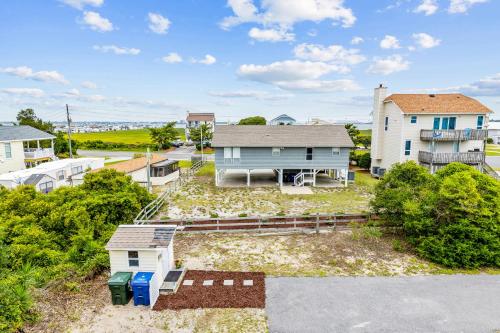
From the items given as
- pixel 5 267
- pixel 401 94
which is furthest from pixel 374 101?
pixel 5 267

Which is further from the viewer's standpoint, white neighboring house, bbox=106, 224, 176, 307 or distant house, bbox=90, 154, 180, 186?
distant house, bbox=90, 154, 180, 186

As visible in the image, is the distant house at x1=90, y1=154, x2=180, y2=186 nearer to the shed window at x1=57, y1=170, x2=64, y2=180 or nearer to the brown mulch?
the shed window at x1=57, y1=170, x2=64, y2=180

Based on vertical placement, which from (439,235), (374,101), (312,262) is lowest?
(312,262)

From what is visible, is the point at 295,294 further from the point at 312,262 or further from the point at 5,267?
the point at 5,267

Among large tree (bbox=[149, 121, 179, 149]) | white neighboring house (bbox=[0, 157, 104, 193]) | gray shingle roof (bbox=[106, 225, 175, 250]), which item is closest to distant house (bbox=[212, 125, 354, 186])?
white neighboring house (bbox=[0, 157, 104, 193])

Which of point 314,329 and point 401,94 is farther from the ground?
point 401,94
